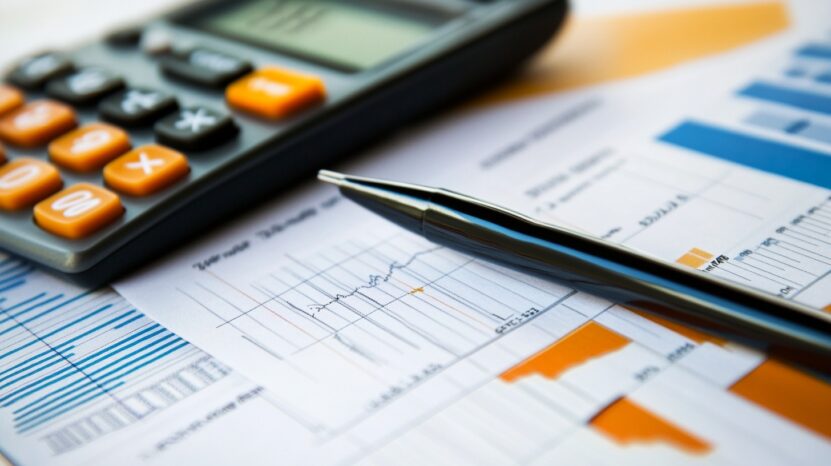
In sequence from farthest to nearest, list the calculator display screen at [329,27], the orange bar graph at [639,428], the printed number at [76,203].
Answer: the calculator display screen at [329,27]
the printed number at [76,203]
the orange bar graph at [639,428]

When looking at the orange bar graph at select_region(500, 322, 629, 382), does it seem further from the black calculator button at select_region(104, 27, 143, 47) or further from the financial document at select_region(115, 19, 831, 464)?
the black calculator button at select_region(104, 27, 143, 47)

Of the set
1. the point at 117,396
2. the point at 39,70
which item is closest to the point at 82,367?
the point at 117,396

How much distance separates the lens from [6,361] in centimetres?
36

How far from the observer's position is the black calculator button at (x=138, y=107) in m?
0.45

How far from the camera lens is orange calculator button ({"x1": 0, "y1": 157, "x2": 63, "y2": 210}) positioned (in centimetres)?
41

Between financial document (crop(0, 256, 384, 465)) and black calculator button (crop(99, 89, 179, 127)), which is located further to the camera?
black calculator button (crop(99, 89, 179, 127))

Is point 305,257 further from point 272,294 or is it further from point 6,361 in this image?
point 6,361

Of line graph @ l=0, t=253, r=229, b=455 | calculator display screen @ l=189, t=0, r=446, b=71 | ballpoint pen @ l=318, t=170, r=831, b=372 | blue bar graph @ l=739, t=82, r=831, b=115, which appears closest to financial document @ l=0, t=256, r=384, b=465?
line graph @ l=0, t=253, r=229, b=455

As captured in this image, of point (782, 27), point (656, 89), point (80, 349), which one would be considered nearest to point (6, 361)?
point (80, 349)

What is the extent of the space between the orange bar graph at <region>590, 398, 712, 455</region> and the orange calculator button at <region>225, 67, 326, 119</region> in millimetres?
236

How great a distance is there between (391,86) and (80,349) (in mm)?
214

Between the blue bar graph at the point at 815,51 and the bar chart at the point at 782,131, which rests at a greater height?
the blue bar graph at the point at 815,51

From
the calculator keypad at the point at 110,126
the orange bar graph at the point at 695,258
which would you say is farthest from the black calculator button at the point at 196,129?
the orange bar graph at the point at 695,258

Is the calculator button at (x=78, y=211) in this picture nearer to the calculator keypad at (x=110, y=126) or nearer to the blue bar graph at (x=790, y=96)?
the calculator keypad at (x=110, y=126)
